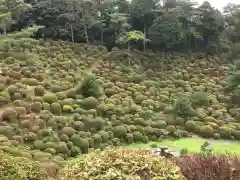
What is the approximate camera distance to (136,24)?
1950 cm

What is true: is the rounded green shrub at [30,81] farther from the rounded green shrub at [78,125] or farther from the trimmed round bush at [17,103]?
the rounded green shrub at [78,125]

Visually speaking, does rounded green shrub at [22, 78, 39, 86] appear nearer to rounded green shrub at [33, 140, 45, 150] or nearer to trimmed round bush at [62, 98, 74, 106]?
trimmed round bush at [62, 98, 74, 106]

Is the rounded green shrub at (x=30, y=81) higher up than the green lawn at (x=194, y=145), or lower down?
higher up

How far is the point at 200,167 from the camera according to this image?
18.4 feet

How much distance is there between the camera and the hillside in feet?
33.0

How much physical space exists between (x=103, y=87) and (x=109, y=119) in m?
2.03

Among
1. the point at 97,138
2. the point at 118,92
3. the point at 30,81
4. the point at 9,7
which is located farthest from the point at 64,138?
the point at 9,7

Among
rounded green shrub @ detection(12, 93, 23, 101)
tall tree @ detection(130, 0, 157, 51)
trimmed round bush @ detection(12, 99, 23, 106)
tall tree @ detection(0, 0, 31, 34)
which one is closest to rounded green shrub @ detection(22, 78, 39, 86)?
rounded green shrub @ detection(12, 93, 23, 101)

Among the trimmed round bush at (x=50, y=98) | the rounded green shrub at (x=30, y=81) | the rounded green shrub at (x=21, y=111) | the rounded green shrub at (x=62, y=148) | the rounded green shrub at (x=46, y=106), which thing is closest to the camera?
the rounded green shrub at (x=62, y=148)

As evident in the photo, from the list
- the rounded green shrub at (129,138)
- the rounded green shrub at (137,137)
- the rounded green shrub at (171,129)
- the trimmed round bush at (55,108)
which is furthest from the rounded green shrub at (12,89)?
the rounded green shrub at (171,129)

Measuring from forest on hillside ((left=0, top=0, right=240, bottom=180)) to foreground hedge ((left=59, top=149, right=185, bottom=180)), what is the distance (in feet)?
0.04

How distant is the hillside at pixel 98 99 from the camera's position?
10.1m

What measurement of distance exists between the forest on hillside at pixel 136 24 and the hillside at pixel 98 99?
1.04 metres

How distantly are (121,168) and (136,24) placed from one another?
15899 mm
